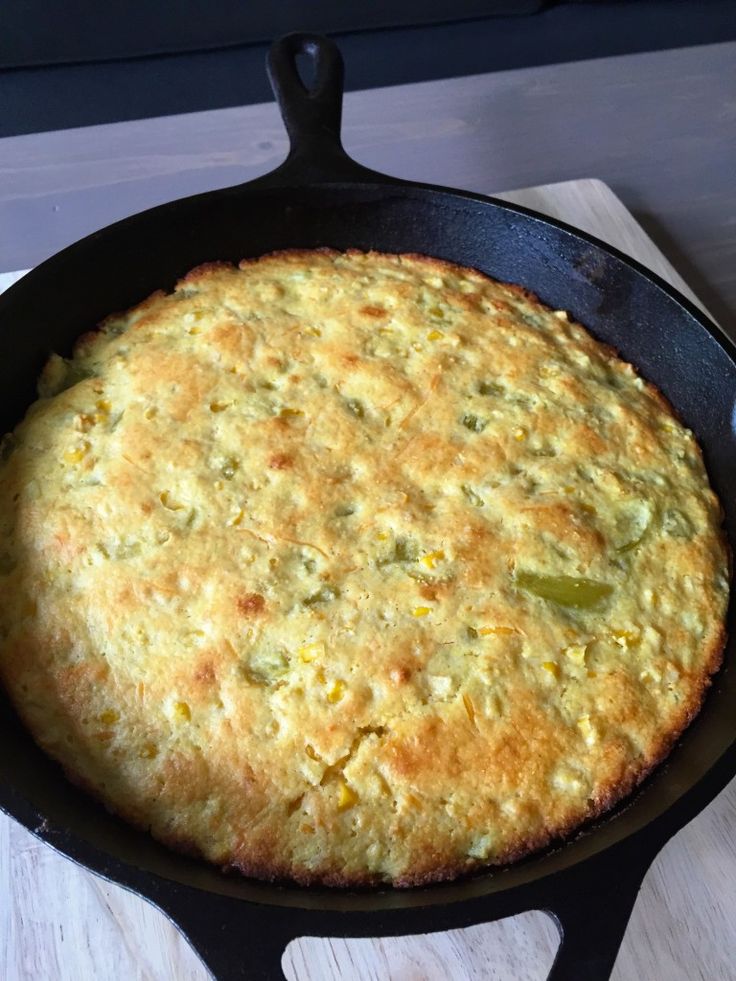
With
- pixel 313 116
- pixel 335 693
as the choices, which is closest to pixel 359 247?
pixel 313 116

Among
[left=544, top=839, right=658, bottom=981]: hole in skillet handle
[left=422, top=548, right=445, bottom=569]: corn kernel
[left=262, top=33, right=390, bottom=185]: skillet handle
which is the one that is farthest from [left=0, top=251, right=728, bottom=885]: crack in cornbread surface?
[left=262, top=33, right=390, bottom=185]: skillet handle


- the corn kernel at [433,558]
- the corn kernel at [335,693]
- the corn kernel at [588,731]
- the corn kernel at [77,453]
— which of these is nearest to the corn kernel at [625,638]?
the corn kernel at [588,731]

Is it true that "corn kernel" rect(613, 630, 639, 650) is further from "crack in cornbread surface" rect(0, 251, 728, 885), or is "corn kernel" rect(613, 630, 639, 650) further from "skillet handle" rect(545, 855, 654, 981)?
"skillet handle" rect(545, 855, 654, 981)

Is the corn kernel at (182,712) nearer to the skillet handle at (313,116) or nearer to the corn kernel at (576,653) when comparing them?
the corn kernel at (576,653)

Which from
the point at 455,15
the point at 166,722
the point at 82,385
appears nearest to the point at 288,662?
the point at 166,722

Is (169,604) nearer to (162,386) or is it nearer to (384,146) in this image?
(162,386)

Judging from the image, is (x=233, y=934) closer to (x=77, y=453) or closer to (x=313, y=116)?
(x=77, y=453)
